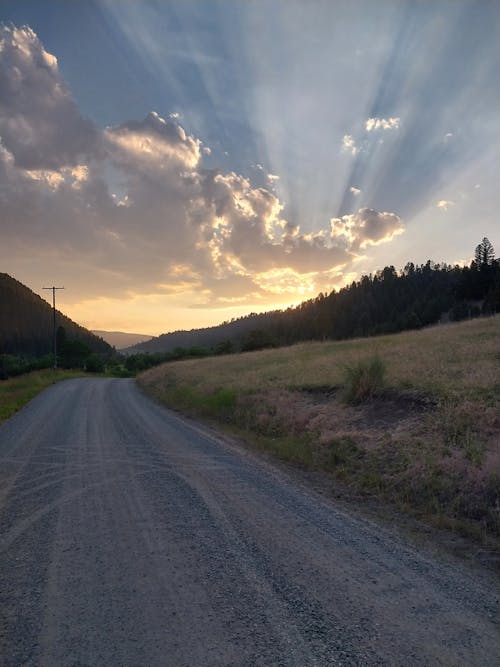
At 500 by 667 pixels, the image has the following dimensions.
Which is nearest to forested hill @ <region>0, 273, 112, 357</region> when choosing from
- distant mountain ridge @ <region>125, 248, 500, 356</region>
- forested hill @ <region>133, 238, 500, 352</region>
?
distant mountain ridge @ <region>125, 248, 500, 356</region>

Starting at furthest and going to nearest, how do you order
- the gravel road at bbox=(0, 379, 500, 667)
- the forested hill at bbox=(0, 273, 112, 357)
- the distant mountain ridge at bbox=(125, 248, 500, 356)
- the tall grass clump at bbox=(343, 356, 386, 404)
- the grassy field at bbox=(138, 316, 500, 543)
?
the forested hill at bbox=(0, 273, 112, 357) < the distant mountain ridge at bbox=(125, 248, 500, 356) < the tall grass clump at bbox=(343, 356, 386, 404) < the grassy field at bbox=(138, 316, 500, 543) < the gravel road at bbox=(0, 379, 500, 667)

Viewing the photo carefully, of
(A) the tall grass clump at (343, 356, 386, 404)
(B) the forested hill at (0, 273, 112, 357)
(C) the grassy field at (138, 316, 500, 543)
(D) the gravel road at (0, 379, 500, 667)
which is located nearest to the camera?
(D) the gravel road at (0, 379, 500, 667)

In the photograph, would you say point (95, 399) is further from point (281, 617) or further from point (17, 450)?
point (281, 617)

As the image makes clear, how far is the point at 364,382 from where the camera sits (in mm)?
13266

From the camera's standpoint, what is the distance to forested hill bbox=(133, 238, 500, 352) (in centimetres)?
7669

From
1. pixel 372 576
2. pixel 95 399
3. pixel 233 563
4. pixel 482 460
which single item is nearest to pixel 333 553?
pixel 372 576

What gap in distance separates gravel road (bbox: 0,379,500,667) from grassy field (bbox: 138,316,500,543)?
1534 millimetres

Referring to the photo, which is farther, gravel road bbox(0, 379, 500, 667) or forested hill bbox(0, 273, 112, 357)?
forested hill bbox(0, 273, 112, 357)

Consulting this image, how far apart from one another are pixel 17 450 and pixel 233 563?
8101 millimetres

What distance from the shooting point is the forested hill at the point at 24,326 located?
158 meters

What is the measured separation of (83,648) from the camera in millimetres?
3301

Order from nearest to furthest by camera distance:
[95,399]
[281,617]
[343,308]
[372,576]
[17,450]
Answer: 1. [281,617]
2. [372,576]
3. [17,450]
4. [95,399]
5. [343,308]

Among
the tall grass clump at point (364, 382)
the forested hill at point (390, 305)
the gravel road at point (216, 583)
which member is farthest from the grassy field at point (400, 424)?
the forested hill at point (390, 305)

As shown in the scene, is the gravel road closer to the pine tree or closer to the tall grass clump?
the tall grass clump
